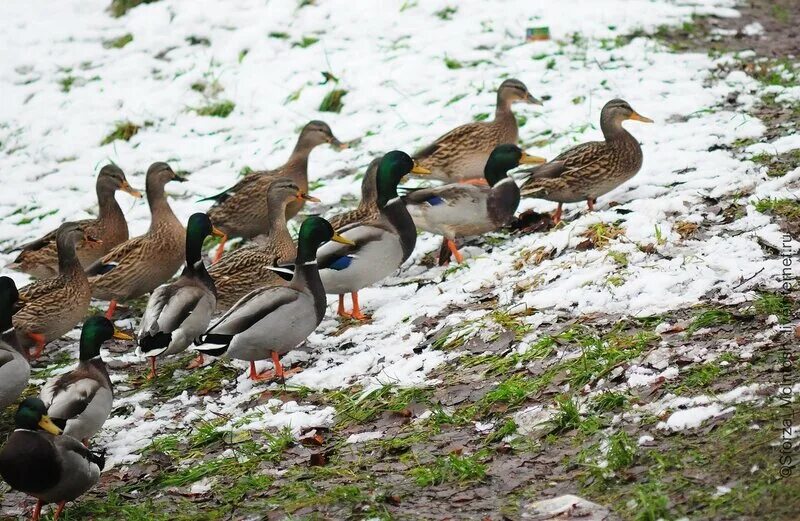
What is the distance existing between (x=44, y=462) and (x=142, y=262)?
3186 mm

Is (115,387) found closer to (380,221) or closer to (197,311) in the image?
(197,311)

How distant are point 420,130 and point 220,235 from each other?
7.93 feet

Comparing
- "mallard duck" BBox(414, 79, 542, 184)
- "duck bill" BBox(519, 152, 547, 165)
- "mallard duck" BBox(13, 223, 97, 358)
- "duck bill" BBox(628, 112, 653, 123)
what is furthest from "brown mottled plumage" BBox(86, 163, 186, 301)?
"duck bill" BBox(628, 112, 653, 123)

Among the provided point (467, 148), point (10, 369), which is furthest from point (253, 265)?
point (467, 148)

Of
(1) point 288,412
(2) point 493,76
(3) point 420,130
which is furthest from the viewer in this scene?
(2) point 493,76

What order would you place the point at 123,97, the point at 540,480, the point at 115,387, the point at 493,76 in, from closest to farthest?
the point at 540,480 < the point at 115,387 < the point at 493,76 < the point at 123,97

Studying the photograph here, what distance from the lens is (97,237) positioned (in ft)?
28.7

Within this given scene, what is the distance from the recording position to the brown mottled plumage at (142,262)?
26.7 ft

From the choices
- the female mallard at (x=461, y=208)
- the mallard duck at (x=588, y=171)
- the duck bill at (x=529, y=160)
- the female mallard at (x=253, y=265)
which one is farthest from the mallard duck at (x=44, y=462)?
the duck bill at (x=529, y=160)

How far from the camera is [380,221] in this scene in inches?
303

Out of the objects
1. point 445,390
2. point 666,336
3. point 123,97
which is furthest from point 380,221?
point 123,97

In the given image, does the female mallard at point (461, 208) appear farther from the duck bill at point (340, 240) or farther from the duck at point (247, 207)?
the duck at point (247, 207)

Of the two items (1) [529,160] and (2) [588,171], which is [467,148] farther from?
(2) [588,171]

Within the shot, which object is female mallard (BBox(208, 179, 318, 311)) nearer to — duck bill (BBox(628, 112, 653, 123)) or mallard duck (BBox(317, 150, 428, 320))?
mallard duck (BBox(317, 150, 428, 320))
